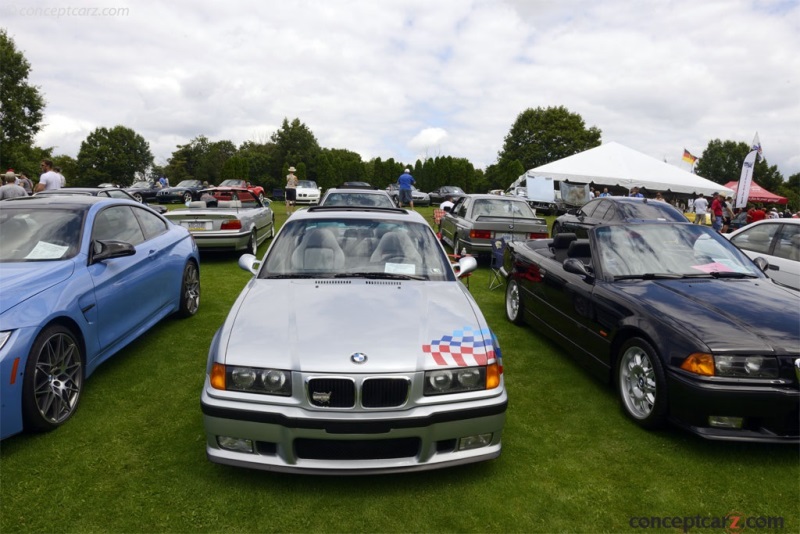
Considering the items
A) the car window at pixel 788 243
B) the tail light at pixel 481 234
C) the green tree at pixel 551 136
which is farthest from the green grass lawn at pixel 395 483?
the green tree at pixel 551 136

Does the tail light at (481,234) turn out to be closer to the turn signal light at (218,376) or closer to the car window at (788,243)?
the car window at (788,243)

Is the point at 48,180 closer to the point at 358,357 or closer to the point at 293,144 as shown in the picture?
the point at 358,357

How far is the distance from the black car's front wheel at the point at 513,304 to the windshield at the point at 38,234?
4659 mm

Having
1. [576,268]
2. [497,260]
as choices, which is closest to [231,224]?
[497,260]

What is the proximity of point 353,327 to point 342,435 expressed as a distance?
619 millimetres

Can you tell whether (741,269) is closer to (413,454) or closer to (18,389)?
(413,454)

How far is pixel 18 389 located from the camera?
296 cm

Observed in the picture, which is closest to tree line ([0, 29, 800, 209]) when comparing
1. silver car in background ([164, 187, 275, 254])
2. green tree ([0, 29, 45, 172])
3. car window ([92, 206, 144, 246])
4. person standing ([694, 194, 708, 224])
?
green tree ([0, 29, 45, 172])

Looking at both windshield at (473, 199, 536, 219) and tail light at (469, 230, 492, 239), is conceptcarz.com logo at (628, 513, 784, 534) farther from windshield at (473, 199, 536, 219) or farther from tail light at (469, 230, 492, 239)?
windshield at (473, 199, 536, 219)

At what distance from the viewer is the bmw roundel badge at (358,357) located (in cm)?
257

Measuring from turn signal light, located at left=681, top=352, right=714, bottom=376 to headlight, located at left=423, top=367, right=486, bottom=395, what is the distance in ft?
4.75

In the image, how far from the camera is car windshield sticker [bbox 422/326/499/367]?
271 cm

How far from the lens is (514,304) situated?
6.25 meters

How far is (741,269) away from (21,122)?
1878 inches
